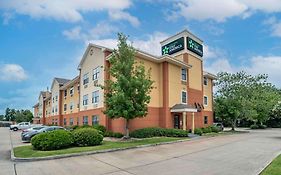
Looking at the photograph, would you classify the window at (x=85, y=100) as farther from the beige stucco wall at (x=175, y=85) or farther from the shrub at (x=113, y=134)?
the beige stucco wall at (x=175, y=85)

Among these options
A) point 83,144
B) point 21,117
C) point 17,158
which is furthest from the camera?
point 21,117

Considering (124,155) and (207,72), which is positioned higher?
(207,72)

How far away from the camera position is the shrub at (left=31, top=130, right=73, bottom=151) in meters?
16.9

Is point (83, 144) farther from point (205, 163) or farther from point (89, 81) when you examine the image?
point (89, 81)

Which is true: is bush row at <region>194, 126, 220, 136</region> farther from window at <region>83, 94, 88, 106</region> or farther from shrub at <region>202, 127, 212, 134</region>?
window at <region>83, 94, 88, 106</region>

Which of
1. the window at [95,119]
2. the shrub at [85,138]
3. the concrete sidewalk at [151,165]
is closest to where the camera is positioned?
the concrete sidewalk at [151,165]

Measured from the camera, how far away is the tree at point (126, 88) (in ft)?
69.8

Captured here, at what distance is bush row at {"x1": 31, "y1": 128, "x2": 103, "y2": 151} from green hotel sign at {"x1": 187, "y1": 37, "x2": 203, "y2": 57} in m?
19.6

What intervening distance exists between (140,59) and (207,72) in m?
15.1

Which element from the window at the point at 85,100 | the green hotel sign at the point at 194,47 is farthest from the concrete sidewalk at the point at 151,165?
the green hotel sign at the point at 194,47

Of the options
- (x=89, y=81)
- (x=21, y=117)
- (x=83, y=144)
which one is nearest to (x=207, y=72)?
(x=89, y=81)

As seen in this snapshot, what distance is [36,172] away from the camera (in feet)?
36.4

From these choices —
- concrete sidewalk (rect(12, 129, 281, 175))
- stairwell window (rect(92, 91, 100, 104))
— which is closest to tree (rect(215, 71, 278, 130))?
stairwell window (rect(92, 91, 100, 104))

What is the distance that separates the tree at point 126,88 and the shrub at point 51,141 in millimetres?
5050
